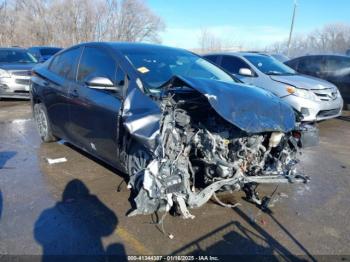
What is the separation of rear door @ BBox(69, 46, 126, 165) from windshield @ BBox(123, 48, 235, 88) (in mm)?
→ 275

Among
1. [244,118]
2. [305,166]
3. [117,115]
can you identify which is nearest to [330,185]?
[305,166]

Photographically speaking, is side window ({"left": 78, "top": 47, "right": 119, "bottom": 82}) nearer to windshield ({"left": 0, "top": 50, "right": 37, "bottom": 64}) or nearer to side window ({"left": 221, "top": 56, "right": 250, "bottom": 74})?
side window ({"left": 221, "top": 56, "right": 250, "bottom": 74})

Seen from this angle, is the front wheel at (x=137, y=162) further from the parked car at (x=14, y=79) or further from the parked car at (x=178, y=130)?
the parked car at (x=14, y=79)

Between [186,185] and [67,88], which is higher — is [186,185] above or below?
below

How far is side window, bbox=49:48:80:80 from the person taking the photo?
187 inches

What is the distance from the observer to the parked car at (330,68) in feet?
32.8

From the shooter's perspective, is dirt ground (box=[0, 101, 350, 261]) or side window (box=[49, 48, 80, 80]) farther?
side window (box=[49, 48, 80, 80])

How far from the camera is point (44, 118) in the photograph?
5695 millimetres

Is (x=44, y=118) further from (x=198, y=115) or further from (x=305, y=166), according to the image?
(x=305, y=166)

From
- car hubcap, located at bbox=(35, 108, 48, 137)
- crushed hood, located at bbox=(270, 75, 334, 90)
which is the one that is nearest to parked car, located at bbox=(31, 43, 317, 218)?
car hubcap, located at bbox=(35, 108, 48, 137)

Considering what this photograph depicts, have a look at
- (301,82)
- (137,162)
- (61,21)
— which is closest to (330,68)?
(301,82)

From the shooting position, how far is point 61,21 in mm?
43188

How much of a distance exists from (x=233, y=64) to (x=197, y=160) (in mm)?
5260

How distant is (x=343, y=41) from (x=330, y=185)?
37.1 metres
